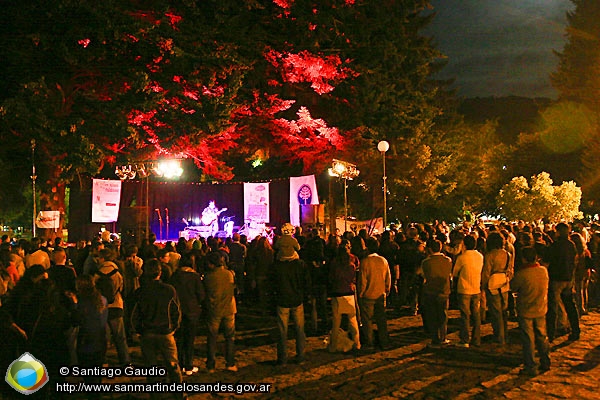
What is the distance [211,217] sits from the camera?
80.0ft

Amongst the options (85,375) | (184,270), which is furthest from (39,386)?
(184,270)

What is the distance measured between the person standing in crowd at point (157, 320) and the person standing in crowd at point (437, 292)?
156 inches

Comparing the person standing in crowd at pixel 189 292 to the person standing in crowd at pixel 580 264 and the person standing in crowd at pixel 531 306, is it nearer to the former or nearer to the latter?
the person standing in crowd at pixel 531 306

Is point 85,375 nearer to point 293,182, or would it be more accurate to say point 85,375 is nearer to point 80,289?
point 80,289

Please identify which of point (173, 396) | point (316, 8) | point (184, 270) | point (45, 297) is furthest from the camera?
point (316, 8)

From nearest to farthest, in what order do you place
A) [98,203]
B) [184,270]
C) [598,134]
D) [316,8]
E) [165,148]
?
[184,270] → [165,148] → [98,203] → [316,8] → [598,134]

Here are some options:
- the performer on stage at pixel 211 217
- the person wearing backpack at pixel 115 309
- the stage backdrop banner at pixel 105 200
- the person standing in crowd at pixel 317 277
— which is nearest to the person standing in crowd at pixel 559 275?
the person standing in crowd at pixel 317 277

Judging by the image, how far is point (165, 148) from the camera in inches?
746

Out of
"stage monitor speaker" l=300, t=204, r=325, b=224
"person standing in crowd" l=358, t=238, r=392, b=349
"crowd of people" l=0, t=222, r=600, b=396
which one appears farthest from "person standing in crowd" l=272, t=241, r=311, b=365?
"stage monitor speaker" l=300, t=204, r=325, b=224

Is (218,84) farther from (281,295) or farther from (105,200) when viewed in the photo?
(281,295)

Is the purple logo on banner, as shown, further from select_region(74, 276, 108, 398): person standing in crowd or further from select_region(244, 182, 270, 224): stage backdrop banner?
select_region(74, 276, 108, 398): person standing in crowd

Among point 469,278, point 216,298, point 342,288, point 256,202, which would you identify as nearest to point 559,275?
point 469,278

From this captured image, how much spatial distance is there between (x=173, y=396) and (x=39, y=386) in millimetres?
1456

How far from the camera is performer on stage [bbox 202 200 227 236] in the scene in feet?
79.5
